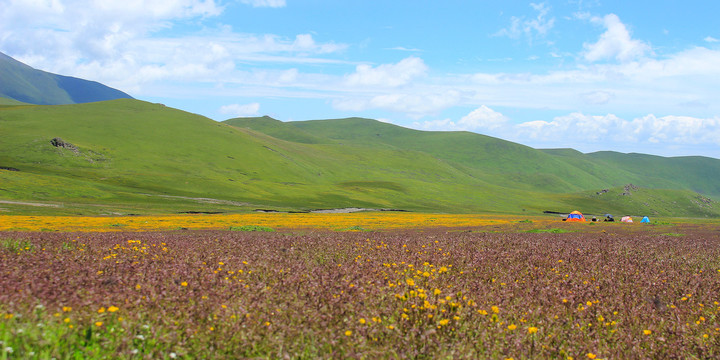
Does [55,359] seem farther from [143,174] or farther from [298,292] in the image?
A: [143,174]

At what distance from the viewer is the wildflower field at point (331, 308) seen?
630 centimetres

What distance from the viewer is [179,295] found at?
7.71 metres

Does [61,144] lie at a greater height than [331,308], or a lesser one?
greater

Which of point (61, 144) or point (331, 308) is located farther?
point (61, 144)

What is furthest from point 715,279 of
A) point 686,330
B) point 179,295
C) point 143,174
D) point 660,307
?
point 143,174

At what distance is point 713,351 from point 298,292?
6.48 metres

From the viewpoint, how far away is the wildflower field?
248 inches

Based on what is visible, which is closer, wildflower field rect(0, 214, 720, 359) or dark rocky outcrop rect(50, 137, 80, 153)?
wildflower field rect(0, 214, 720, 359)

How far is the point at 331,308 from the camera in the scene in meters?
7.53

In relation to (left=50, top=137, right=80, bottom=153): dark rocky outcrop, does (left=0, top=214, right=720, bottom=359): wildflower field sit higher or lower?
lower

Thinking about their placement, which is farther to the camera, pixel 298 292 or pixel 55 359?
pixel 298 292

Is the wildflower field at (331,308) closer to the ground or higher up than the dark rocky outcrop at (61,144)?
closer to the ground

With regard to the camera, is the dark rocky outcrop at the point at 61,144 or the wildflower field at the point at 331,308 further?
the dark rocky outcrop at the point at 61,144

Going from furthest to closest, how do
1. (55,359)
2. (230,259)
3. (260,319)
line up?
(230,259), (260,319), (55,359)
